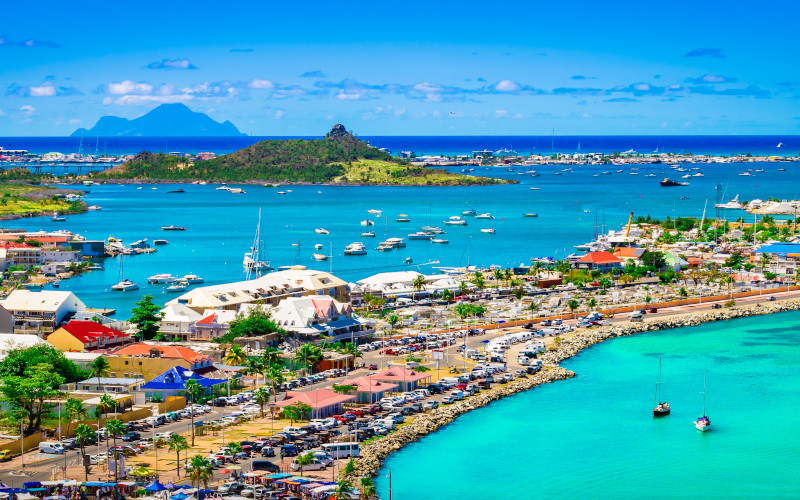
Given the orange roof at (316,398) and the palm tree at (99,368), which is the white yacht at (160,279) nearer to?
the palm tree at (99,368)

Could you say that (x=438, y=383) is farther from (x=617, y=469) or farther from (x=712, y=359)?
(x=712, y=359)

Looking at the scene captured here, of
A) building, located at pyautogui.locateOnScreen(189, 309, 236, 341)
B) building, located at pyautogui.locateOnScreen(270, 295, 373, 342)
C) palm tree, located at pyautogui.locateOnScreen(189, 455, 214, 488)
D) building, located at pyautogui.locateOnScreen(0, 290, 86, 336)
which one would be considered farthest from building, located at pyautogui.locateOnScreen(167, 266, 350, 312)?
palm tree, located at pyautogui.locateOnScreen(189, 455, 214, 488)

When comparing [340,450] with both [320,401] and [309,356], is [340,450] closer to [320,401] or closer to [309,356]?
[320,401]

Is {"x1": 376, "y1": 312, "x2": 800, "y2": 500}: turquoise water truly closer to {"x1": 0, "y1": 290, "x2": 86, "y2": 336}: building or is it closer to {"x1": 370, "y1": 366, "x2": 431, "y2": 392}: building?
{"x1": 370, "y1": 366, "x2": 431, "y2": 392}: building

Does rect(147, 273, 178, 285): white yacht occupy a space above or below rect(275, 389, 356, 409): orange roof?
below

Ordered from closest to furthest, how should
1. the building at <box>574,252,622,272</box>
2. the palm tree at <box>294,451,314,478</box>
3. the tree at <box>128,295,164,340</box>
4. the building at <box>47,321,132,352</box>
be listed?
the palm tree at <box>294,451,314,478</box>, the building at <box>47,321,132,352</box>, the tree at <box>128,295,164,340</box>, the building at <box>574,252,622,272</box>

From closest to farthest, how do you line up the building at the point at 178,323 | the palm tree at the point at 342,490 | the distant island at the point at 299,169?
the palm tree at the point at 342,490, the building at the point at 178,323, the distant island at the point at 299,169

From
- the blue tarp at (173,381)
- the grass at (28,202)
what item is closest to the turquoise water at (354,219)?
the grass at (28,202)
